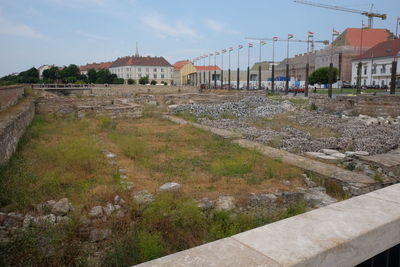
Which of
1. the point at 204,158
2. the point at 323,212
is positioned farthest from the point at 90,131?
the point at 323,212

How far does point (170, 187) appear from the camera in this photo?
555cm

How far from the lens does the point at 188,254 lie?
135cm

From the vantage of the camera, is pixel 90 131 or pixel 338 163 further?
pixel 90 131

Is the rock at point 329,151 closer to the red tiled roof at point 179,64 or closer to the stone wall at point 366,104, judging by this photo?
the stone wall at point 366,104

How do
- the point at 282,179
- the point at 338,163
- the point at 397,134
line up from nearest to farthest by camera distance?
the point at 282,179 → the point at 338,163 → the point at 397,134

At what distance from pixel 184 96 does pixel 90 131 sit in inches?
600

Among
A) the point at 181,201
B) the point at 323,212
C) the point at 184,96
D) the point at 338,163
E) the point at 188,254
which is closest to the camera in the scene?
the point at 188,254

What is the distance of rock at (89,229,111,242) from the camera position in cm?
418

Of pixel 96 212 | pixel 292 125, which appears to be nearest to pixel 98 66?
pixel 292 125

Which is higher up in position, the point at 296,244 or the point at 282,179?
the point at 296,244

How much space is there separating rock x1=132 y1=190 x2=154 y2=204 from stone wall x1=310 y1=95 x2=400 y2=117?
16.3 metres

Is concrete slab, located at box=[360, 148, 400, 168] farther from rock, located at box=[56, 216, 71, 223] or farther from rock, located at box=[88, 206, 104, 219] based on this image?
rock, located at box=[56, 216, 71, 223]

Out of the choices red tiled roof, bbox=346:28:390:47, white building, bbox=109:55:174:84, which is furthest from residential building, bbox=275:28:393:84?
white building, bbox=109:55:174:84

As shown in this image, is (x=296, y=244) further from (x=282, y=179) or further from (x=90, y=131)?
(x=90, y=131)
